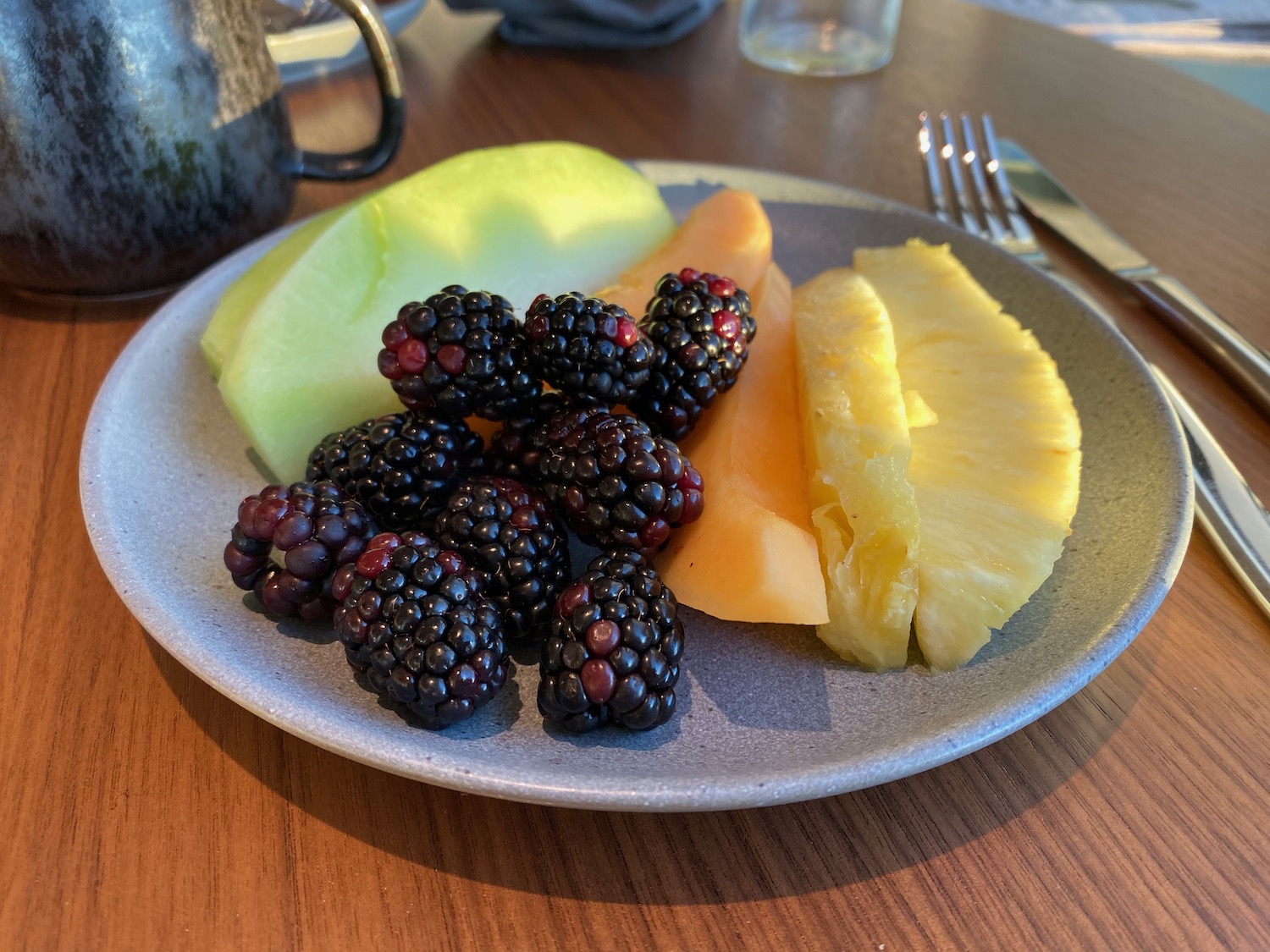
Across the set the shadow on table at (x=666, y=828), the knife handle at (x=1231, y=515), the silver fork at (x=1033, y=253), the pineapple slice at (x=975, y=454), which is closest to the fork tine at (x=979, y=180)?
the silver fork at (x=1033, y=253)

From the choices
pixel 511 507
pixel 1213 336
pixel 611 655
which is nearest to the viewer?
pixel 611 655

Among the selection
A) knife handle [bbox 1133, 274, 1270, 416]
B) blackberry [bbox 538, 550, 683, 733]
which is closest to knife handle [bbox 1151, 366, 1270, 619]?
knife handle [bbox 1133, 274, 1270, 416]

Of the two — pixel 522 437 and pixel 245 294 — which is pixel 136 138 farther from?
pixel 522 437

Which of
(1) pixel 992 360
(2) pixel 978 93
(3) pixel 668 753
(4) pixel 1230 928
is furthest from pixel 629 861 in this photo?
(2) pixel 978 93

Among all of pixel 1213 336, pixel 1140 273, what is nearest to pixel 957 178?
pixel 1140 273

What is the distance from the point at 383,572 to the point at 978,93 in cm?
158

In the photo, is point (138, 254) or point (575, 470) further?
point (138, 254)

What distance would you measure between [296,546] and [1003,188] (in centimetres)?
114

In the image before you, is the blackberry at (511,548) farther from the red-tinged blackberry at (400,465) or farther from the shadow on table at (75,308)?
the shadow on table at (75,308)

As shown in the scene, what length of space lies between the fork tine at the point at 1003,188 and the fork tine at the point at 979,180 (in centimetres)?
1

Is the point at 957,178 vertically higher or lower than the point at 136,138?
lower

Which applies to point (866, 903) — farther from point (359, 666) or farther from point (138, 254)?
point (138, 254)

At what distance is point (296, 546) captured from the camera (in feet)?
2.05

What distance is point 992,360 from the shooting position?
83cm
